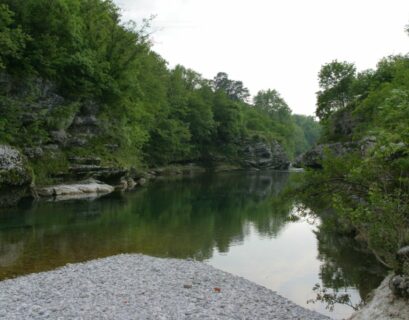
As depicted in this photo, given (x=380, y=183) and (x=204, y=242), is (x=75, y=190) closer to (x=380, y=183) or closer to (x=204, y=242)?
(x=204, y=242)

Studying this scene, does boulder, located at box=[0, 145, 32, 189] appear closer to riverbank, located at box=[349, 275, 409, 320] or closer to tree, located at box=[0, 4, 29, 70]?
tree, located at box=[0, 4, 29, 70]

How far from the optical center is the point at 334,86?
62844 mm

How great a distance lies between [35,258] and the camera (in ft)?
52.4

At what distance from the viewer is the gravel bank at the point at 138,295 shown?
9.55m

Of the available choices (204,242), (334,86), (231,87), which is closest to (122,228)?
(204,242)

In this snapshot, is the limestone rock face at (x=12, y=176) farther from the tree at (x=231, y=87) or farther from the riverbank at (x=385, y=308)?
the tree at (x=231, y=87)

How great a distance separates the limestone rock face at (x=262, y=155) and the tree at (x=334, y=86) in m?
35.1

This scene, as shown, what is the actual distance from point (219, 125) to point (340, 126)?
4688 centimetres

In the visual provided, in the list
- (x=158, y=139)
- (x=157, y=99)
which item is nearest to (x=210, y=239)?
(x=157, y=99)

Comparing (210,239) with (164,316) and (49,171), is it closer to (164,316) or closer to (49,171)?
(164,316)

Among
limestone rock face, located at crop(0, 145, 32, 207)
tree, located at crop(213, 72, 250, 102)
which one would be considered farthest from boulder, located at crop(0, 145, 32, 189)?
tree, located at crop(213, 72, 250, 102)

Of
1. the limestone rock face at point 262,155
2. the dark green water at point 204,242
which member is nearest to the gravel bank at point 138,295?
the dark green water at point 204,242

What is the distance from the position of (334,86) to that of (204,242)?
49975mm

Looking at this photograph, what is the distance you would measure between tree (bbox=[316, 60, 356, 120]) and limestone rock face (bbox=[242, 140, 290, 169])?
3512 centimetres
